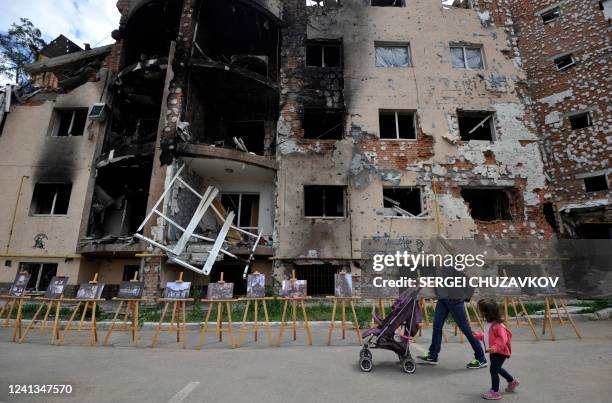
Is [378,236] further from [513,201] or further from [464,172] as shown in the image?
[513,201]

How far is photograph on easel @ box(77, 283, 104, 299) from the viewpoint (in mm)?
7275

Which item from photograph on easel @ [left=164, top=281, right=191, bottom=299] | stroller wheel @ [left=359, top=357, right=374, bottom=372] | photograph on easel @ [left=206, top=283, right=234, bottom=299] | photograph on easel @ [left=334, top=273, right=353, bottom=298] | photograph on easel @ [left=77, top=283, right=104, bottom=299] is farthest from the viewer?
photograph on easel @ [left=334, top=273, right=353, bottom=298]

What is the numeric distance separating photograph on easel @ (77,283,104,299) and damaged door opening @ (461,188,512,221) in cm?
1265

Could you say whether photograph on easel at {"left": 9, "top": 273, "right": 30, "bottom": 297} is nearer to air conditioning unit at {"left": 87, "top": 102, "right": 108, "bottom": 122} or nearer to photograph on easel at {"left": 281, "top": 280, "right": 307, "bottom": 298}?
photograph on easel at {"left": 281, "top": 280, "right": 307, "bottom": 298}

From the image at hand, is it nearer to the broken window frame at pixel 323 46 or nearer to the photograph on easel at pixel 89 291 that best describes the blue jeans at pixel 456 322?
the photograph on easel at pixel 89 291

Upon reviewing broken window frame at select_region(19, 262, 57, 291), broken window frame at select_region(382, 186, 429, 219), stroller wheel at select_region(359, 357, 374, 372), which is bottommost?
stroller wheel at select_region(359, 357, 374, 372)

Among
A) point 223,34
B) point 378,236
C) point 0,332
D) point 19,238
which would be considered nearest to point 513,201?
point 378,236

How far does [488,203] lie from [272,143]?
954 centimetres

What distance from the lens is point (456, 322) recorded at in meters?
4.76

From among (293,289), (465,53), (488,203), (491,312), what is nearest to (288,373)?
(293,289)

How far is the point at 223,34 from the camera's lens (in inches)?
580

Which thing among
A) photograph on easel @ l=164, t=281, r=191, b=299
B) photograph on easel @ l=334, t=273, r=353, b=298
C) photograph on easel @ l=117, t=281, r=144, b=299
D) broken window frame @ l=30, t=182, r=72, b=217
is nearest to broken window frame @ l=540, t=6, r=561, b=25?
photograph on easel @ l=334, t=273, r=353, b=298

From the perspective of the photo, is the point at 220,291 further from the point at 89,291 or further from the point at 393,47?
the point at 393,47

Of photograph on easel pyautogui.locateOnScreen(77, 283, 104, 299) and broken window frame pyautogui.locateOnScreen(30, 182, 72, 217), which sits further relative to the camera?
broken window frame pyautogui.locateOnScreen(30, 182, 72, 217)
